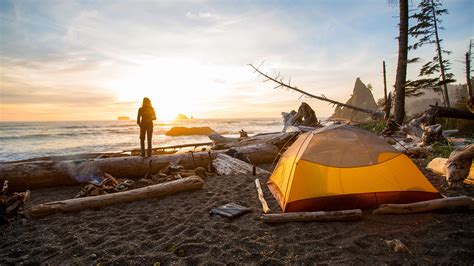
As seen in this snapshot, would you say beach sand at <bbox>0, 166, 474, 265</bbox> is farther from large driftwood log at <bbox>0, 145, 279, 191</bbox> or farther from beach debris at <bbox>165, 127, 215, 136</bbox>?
beach debris at <bbox>165, 127, 215, 136</bbox>

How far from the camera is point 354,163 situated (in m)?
4.50

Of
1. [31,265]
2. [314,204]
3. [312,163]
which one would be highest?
[312,163]

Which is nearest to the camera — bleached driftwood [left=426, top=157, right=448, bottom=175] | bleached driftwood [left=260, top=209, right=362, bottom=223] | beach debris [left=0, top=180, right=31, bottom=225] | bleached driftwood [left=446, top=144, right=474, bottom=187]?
bleached driftwood [left=260, top=209, right=362, bottom=223]

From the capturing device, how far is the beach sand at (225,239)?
3131 millimetres

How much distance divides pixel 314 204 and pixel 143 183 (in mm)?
5654

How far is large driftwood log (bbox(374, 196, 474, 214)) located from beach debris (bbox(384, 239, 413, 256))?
3.35 feet

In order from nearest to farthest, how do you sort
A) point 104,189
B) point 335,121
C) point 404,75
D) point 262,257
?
point 262,257 < point 335,121 < point 104,189 < point 404,75

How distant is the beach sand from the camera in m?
3.13

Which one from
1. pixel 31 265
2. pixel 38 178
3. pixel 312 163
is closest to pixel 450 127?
pixel 312 163

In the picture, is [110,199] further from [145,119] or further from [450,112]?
[450,112]

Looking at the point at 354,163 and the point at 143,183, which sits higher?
the point at 354,163

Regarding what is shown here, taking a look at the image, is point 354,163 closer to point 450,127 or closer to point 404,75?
point 404,75

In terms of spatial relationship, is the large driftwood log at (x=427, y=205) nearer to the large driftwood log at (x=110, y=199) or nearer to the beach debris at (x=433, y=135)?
the large driftwood log at (x=110, y=199)

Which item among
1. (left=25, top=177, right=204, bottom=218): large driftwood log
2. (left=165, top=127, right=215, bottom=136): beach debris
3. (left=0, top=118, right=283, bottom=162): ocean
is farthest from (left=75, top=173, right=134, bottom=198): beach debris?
(left=165, top=127, right=215, bottom=136): beach debris
